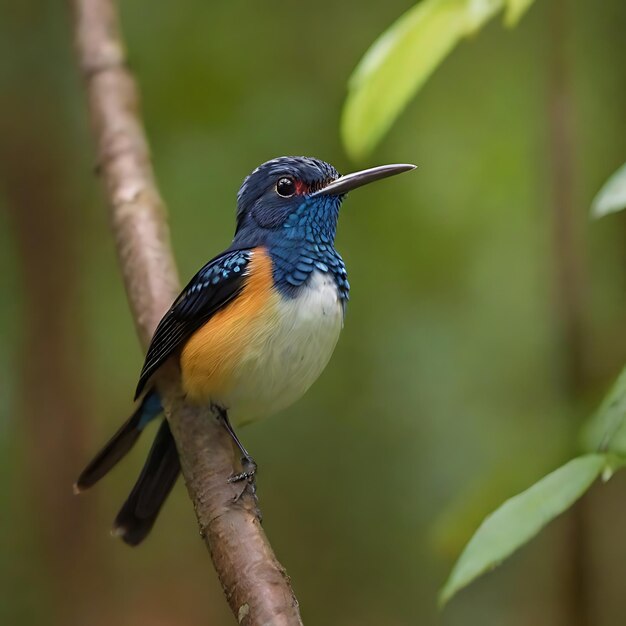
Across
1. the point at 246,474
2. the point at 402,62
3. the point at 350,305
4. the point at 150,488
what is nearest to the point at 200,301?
the point at 246,474

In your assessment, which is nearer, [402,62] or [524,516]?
[524,516]

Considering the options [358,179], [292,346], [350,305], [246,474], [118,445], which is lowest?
[246,474]

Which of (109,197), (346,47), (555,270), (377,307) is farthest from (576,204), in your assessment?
(109,197)

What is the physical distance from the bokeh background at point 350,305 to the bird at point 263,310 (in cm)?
121

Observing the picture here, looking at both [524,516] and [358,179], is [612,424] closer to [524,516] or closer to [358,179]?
[524,516]

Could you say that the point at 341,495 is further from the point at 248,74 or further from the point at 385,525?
the point at 248,74

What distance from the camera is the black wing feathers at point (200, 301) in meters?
2.15

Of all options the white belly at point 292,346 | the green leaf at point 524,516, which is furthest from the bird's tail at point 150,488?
the green leaf at point 524,516

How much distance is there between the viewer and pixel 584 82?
3492 mm

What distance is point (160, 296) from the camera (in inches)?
94.6

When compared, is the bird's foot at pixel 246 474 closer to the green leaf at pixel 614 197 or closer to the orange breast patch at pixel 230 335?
the orange breast patch at pixel 230 335

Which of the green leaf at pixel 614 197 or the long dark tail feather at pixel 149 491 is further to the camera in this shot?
the long dark tail feather at pixel 149 491

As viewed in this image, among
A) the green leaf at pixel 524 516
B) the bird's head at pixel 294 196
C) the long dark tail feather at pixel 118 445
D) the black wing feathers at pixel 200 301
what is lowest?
the green leaf at pixel 524 516

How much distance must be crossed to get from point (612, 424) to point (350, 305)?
8.68ft
